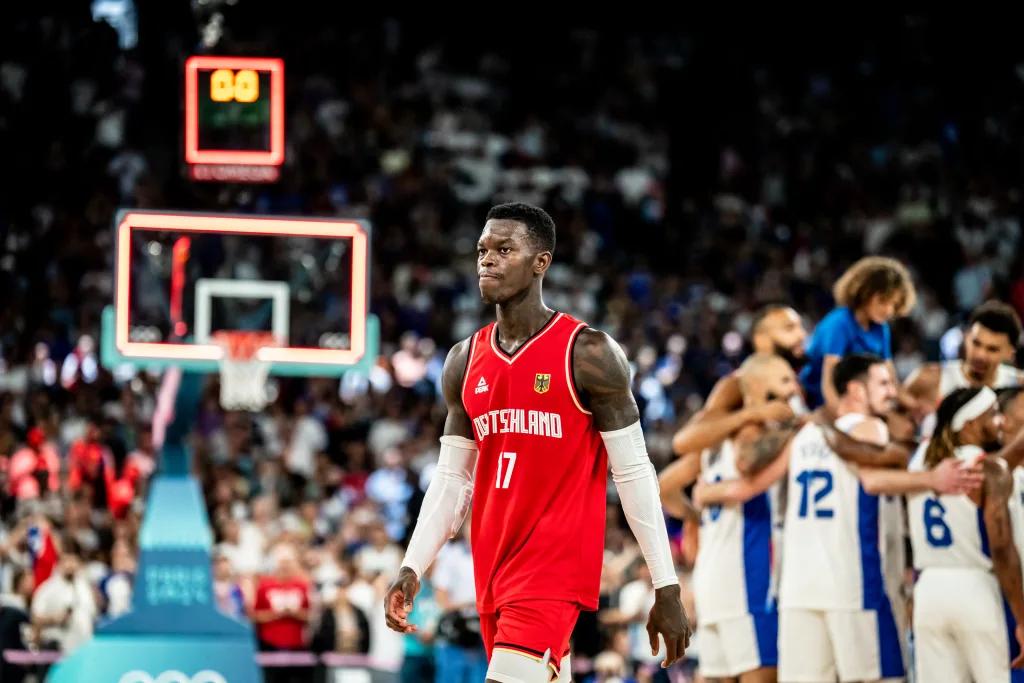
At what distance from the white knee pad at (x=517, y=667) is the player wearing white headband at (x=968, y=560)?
2746 mm

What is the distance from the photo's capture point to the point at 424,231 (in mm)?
20812

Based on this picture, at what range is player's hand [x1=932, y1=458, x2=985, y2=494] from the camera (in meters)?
7.42

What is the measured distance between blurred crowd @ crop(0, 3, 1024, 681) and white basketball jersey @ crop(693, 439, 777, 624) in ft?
14.0

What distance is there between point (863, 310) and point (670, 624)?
3.97 m

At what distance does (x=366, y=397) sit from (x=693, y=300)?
15.3 ft

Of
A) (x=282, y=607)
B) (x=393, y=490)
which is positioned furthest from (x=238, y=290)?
(x=393, y=490)

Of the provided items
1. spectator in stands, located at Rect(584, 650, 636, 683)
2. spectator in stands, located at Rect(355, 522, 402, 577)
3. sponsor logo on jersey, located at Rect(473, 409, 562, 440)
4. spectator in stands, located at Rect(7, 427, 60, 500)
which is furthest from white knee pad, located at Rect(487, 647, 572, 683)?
spectator in stands, located at Rect(7, 427, 60, 500)

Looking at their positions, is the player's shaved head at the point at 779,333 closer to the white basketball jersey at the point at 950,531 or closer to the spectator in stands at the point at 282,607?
the white basketball jersey at the point at 950,531

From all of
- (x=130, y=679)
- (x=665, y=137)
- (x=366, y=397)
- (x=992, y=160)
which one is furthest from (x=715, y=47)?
(x=130, y=679)

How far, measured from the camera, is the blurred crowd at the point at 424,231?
1435 centimetres

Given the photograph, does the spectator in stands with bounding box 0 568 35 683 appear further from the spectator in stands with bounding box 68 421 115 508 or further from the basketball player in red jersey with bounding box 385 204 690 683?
the basketball player in red jersey with bounding box 385 204 690 683

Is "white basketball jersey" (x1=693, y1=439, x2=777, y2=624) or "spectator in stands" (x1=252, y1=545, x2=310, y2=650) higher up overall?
"white basketball jersey" (x1=693, y1=439, x2=777, y2=624)

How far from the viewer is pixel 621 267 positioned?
21.5 meters

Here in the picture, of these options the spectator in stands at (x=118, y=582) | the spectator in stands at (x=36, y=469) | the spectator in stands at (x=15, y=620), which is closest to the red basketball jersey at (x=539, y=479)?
the spectator in stands at (x=15, y=620)
